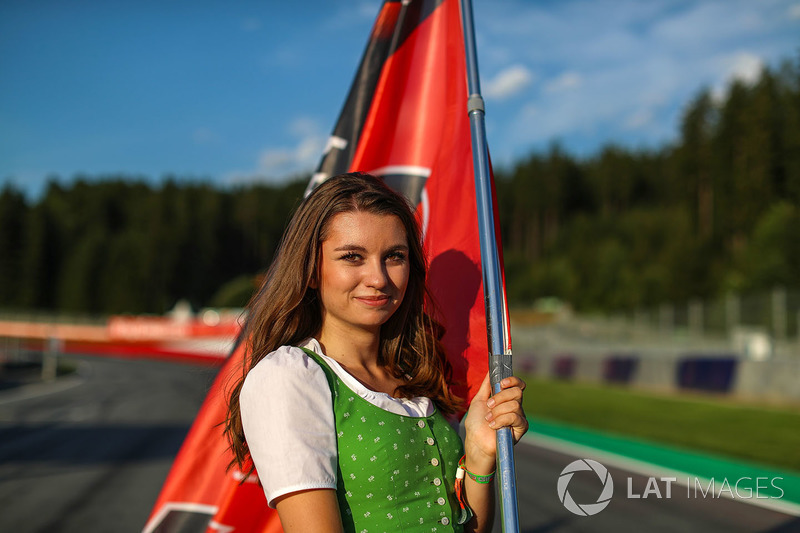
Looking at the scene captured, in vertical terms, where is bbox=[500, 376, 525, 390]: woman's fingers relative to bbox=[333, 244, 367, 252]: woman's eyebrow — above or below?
below

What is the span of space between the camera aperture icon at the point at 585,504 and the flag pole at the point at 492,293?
4860 millimetres

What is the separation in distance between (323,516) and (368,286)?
62 cm

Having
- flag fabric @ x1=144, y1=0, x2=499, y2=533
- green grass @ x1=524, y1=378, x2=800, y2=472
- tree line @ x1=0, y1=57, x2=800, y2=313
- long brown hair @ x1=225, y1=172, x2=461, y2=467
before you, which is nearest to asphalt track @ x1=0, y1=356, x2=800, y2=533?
flag fabric @ x1=144, y1=0, x2=499, y2=533

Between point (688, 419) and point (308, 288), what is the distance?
12.5m

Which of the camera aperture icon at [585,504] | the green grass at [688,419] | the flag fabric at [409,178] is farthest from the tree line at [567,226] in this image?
the flag fabric at [409,178]

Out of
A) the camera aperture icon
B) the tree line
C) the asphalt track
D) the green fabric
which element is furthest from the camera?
the tree line

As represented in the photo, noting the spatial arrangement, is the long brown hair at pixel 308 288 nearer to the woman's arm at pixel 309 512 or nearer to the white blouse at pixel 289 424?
the white blouse at pixel 289 424

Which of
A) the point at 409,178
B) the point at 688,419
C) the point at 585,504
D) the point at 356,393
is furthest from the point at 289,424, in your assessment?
the point at 688,419

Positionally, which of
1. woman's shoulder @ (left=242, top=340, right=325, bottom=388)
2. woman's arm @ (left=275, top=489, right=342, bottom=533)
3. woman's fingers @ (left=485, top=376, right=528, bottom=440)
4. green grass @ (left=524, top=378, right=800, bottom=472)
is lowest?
green grass @ (left=524, top=378, right=800, bottom=472)

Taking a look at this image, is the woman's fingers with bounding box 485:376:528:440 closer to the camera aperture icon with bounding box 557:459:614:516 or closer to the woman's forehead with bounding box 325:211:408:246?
the woman's forehead with bounding box 325:211:408:246

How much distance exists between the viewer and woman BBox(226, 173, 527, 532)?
1723mm

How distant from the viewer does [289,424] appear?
5.60 feet

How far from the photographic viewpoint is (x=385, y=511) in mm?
1845

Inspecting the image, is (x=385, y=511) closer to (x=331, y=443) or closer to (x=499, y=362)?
(x=331, y=443)
